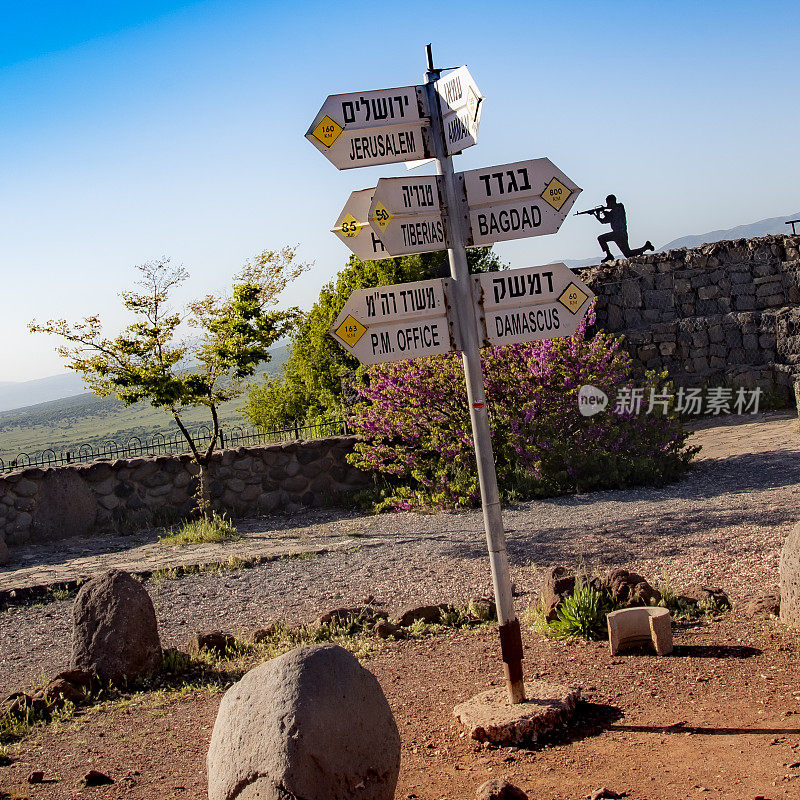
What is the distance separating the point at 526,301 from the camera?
13.8ft

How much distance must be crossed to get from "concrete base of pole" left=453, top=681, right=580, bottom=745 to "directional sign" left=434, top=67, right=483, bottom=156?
2546mm

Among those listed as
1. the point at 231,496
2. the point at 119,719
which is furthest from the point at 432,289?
the point at 231,496

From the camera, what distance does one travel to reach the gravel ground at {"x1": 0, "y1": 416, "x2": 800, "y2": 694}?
21.5 feet

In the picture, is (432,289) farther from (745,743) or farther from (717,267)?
(717,267)

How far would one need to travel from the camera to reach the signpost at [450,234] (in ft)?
13.3

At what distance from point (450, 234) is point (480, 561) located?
413 centimetres

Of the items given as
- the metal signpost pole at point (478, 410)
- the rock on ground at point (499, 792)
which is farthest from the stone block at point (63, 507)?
the rock on ground at point (499, 792)

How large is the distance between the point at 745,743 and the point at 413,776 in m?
1.32

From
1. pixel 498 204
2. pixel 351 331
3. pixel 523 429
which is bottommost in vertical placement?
pixel 523 429

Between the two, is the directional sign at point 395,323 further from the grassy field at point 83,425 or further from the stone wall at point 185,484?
the grassy field at point 83,425

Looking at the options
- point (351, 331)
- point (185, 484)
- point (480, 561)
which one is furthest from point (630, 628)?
point (185, 484)

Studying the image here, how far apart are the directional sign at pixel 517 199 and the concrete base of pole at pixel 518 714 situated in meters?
2.13

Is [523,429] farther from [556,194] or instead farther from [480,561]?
[556,194]

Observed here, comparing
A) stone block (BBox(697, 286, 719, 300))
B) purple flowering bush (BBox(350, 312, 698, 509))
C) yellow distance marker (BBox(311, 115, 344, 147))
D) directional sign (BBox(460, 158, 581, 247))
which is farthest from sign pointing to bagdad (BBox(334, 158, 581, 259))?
stone block (BBox(697, 286, 719, 300))
